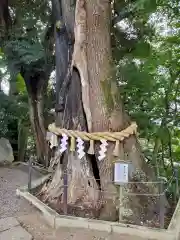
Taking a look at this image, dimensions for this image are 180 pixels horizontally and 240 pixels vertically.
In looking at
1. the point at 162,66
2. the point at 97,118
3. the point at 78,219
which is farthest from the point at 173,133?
the point at 78,219

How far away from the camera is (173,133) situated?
7.40 metres

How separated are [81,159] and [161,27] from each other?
382 cm

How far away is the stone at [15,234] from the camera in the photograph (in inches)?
123

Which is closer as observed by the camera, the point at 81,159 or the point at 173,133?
the point at 81,159

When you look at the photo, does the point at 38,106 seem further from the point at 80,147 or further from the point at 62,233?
the point at 62,233

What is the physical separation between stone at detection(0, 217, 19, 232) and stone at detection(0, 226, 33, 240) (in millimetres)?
77

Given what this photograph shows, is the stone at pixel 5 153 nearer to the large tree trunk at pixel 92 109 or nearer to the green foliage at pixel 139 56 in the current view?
the green foliage at pixel 139 56

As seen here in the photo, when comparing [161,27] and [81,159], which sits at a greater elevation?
[161,27]

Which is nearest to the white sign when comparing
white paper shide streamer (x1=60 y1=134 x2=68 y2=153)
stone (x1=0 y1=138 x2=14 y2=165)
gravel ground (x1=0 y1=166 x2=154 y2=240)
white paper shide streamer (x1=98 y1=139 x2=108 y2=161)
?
white paper shide streamer (x1=98 y1=139 x2=108 y2=161)

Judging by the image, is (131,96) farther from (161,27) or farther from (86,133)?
(86,133)

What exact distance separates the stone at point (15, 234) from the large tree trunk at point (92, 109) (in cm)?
78

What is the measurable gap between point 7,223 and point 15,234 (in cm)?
33

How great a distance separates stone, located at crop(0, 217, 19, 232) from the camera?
3.37 m

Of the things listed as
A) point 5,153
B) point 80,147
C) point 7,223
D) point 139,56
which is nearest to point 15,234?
point 7,223
